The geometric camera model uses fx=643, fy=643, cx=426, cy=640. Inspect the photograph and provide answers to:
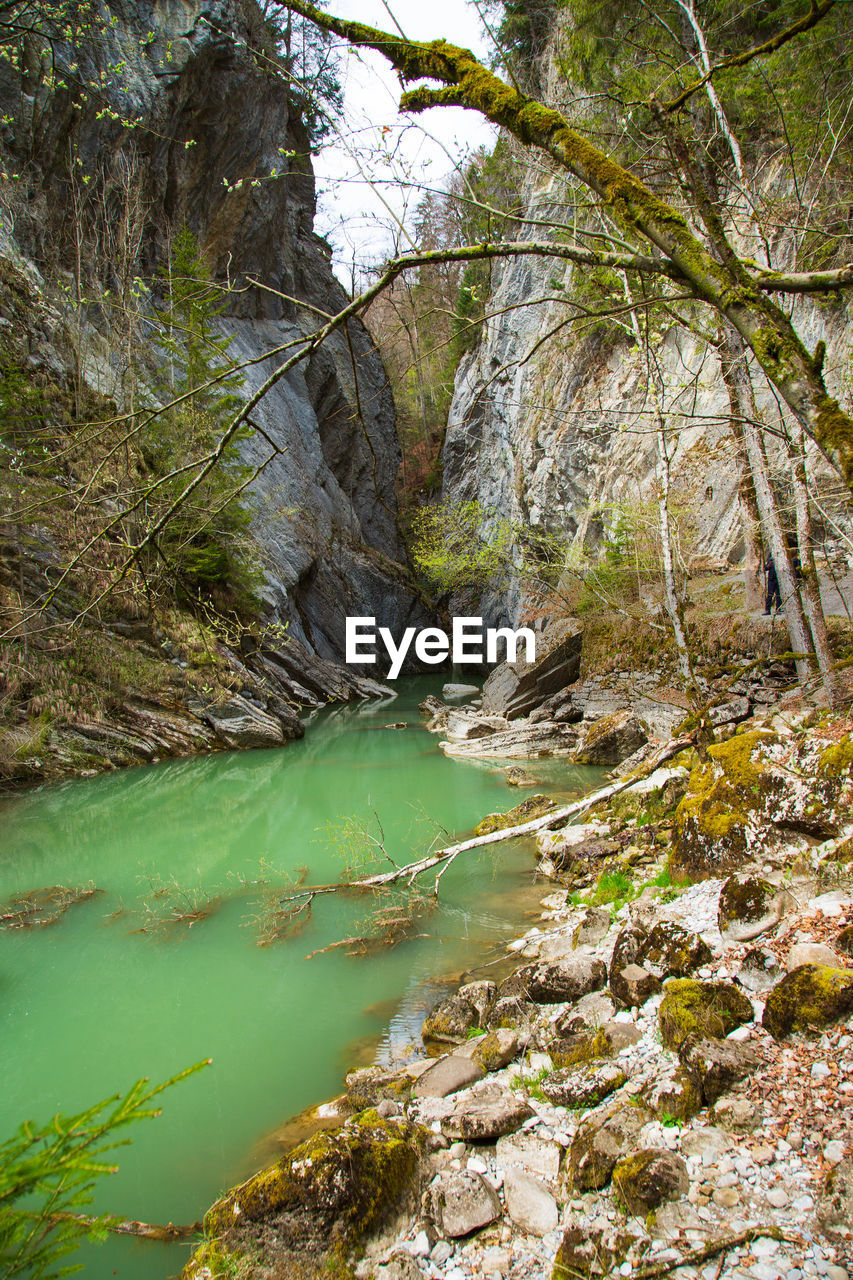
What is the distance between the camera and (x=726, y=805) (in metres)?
4.11

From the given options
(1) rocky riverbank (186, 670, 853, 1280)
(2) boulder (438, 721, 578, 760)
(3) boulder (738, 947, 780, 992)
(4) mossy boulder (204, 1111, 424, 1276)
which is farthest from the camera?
(2) boulder (438, 721, 578, 760)

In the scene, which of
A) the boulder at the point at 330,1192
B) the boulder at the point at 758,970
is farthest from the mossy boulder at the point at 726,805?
the boulder at the point at 330,1192

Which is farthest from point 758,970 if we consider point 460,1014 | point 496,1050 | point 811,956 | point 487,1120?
point 460,1014

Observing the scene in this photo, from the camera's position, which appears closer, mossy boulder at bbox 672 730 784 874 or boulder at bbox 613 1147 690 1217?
boulder at bbox 613 1147 690 1217

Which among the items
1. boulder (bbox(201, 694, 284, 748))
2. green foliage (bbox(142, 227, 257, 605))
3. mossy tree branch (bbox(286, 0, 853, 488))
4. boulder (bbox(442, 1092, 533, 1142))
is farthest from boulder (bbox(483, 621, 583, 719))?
mossy tree branch (bbox(286, 0, 853, 488))

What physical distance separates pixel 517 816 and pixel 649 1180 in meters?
6.41

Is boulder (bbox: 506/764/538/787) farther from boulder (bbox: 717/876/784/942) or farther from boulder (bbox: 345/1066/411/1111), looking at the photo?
boulder (bbox: 717/876/784/942)

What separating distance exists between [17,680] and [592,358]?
59.4ft

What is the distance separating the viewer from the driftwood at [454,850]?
5.90 m

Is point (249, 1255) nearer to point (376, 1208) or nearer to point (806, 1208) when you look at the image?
point (376, 1208)

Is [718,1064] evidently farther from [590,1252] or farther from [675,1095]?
[590,1252]

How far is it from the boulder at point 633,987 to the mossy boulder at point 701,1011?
296mm

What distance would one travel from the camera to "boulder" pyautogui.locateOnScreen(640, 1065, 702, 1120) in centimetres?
238

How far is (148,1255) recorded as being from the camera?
110 inches
